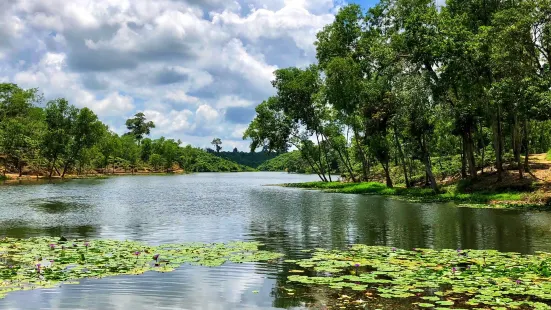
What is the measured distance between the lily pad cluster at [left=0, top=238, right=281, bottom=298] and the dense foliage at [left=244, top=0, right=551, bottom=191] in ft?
83.5

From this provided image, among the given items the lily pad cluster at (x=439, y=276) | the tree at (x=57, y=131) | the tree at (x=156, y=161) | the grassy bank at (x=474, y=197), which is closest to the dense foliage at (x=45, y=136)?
the tree at (x=57, y=131)

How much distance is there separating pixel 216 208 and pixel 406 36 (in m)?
25.2

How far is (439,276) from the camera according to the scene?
11742 millimetres

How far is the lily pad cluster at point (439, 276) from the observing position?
388 inches

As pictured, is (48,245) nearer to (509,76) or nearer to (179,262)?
(179,262)

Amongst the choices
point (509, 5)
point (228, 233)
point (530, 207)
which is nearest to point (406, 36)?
point (509, 5)

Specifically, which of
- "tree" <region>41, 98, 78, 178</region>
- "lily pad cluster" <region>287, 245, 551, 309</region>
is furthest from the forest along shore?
"tree" <region>41, 98, 78, 178</region>

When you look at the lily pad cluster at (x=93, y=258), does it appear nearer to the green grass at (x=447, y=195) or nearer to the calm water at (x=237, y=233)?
the calm water at (x=237, y=233)

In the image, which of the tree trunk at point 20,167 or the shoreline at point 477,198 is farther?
the tree trunk at point 20,167

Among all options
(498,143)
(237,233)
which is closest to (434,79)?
(498,143)

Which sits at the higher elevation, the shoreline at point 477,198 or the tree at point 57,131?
the tree at point 57,131

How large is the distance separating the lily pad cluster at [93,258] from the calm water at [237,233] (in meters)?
0.62

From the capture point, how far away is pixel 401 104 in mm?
42781

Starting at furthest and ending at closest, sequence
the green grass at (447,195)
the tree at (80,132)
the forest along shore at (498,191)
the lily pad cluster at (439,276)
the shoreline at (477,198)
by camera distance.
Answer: the tree at (80,132)
the green grass at (447,195)
the forest along shore at (498,191)
the shoreline at (477,198)
the lily pad cluster at (439,276)
